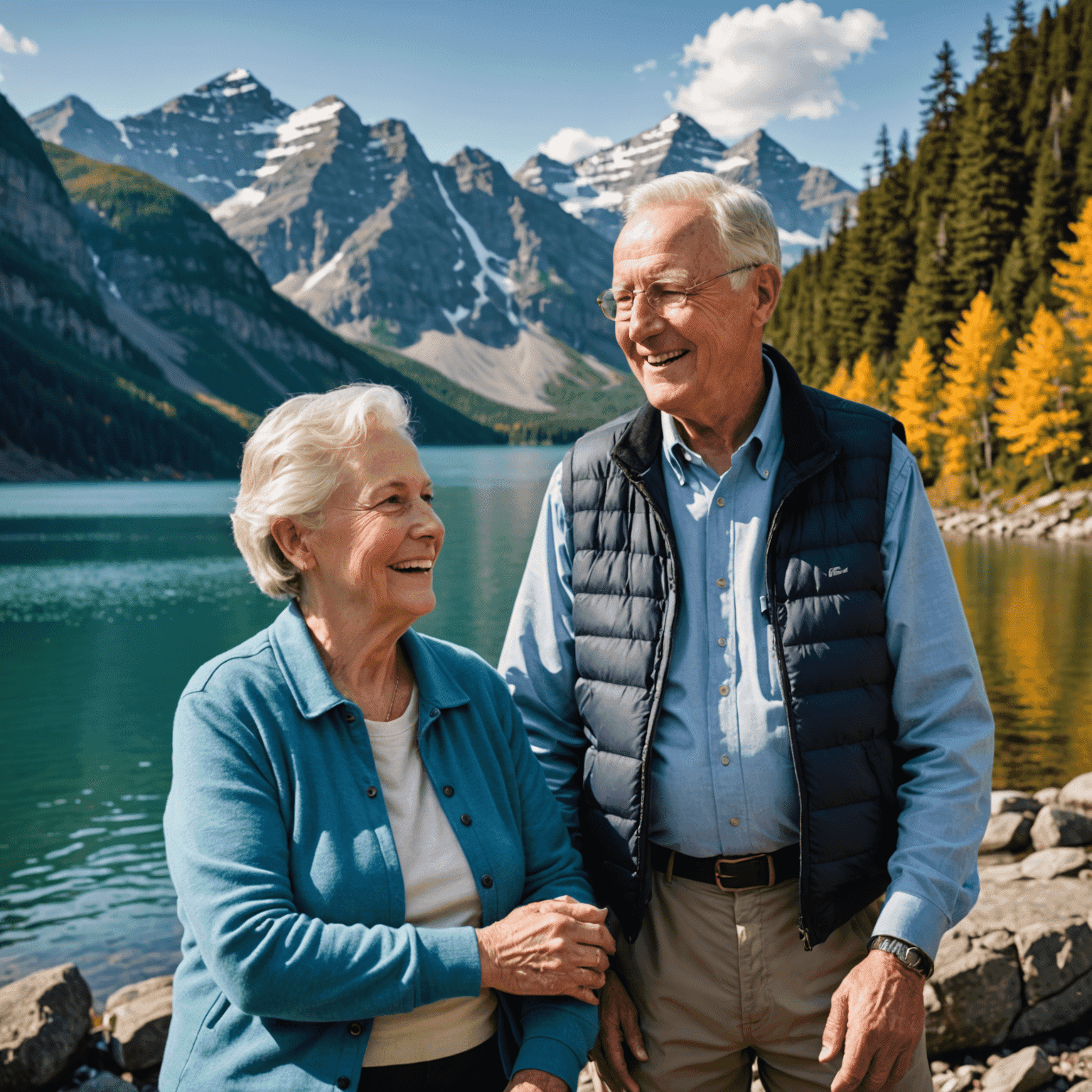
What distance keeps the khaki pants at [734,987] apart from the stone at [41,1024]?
3.81m

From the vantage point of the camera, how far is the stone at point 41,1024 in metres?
4.76

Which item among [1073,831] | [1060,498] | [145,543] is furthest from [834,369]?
[1073,831]

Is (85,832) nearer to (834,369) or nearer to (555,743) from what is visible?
(555,743)

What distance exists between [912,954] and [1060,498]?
37131 millimetres

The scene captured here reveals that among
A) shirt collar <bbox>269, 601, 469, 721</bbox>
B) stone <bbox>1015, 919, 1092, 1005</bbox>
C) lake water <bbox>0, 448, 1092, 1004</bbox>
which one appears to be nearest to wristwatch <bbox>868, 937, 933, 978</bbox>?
shirt collar <bbox>269, 601, 469, 721</bbox>

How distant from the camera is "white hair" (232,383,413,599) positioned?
7.73ft

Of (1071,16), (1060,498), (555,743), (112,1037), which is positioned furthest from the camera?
(1071,16)

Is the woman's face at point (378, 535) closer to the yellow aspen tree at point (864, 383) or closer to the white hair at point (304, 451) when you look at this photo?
the white hair at point (304, 451)

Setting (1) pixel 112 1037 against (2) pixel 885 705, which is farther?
(1) pixel 112 1037

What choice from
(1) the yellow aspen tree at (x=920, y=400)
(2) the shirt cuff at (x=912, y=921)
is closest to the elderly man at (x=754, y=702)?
(2) the shirt cuff at (x=912, y=921)

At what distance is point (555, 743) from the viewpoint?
8.92 feet

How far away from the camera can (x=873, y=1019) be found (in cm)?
216

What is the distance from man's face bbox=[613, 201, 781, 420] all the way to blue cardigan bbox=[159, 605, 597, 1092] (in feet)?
3.35

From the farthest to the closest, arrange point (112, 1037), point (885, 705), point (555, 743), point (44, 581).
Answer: point (44, 581), point (112, 1037), point (555, 743), point (885, 705)
